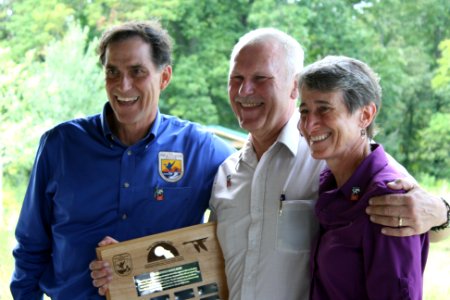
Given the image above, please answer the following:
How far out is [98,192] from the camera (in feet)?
6.31

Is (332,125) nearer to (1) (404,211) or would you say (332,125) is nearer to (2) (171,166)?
(1) (404,211)

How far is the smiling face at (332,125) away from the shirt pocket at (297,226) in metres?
0.21

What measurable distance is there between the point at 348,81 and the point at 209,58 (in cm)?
383

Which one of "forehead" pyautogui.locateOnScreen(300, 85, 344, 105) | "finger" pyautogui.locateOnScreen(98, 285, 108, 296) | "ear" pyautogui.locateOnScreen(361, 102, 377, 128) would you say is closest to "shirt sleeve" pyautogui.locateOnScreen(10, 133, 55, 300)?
"finger" pyautogui.locateOnScreen(98, 285, 108, 296)

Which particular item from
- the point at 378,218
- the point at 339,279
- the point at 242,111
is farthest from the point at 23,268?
the point at 378,218

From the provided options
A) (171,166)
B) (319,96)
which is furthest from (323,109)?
A: (171,166)

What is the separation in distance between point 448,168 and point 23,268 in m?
3.01

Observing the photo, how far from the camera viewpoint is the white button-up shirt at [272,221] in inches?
64.8

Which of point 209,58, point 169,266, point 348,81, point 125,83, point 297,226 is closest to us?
point 348,81

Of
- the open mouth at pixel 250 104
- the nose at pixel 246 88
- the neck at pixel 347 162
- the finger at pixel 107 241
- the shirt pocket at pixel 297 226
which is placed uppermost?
the nose at pixel 246 88

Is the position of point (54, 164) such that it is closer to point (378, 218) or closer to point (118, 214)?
point (118, 214)

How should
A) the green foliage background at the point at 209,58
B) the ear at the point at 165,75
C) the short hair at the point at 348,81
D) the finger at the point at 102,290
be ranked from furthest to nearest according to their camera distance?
the green foliage background at the point at 209,58
the ear at the point at 165,75
the finger at the point at 102,290
the short hair at the point at 348,81

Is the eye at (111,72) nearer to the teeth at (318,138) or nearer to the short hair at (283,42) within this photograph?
the short hair at (283,42)

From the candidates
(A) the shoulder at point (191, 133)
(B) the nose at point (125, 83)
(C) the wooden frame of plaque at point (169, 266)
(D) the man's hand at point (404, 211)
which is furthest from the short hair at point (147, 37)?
(D) the man's hand at point (404, 211)
